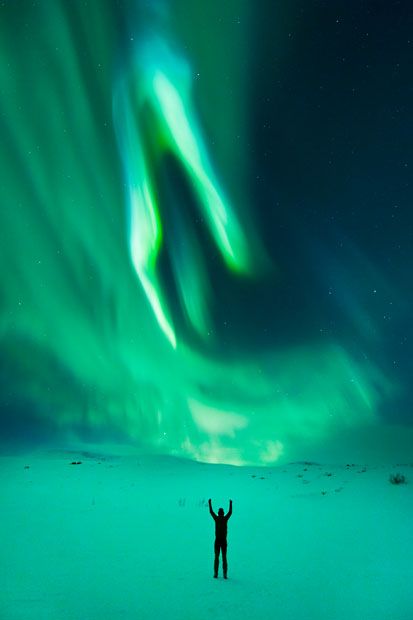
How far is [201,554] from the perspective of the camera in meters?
12.4

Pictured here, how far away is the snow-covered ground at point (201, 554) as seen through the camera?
797cm

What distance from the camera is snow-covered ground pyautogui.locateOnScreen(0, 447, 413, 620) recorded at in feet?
26.2

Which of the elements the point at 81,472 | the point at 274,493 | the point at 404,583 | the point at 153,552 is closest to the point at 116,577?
the point at 153,552

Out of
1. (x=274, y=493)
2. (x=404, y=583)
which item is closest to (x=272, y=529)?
(x=404, y=583)

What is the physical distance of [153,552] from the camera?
1256 cm

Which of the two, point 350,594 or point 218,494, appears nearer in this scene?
point 350,594

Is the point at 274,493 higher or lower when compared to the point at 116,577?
higher

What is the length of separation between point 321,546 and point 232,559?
3500 millimetres

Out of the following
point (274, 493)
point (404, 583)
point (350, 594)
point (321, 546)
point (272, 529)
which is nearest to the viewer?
point (350, 594)

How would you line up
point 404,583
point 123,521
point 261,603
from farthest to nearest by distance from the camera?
point 123,521 → point 404,583 → point 261,603

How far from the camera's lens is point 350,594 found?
9.02m

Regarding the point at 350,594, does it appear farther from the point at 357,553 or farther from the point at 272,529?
the point at 272,529

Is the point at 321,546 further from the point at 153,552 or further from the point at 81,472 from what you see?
the point at 81,472

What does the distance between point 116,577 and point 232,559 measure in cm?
346
